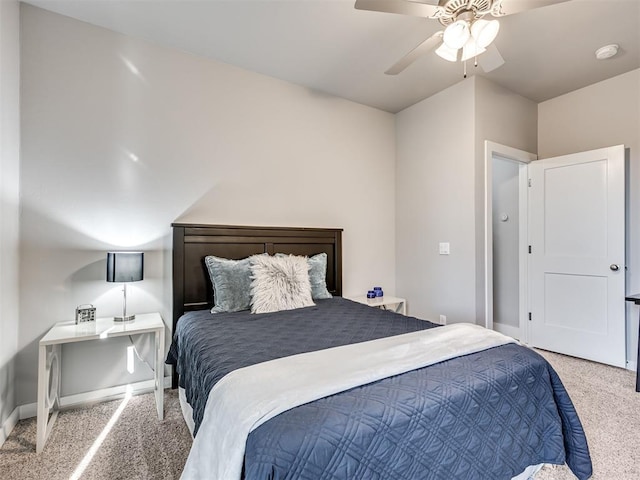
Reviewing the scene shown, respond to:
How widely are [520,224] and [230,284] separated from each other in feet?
10.7

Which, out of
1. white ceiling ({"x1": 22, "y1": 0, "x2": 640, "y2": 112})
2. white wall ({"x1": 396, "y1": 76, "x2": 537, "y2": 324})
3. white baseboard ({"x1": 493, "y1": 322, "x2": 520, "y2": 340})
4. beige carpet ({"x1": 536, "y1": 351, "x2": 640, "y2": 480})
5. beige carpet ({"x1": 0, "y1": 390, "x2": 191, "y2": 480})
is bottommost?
beige carpet ({"x1": 0, "y1": 390, "x2": 191, "y2": 480})

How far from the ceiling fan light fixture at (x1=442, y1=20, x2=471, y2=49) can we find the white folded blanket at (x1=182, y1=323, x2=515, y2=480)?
1.60 m

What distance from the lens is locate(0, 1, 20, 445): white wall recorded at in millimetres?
1863

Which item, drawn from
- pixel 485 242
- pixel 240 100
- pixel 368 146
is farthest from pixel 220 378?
pixel 368 146

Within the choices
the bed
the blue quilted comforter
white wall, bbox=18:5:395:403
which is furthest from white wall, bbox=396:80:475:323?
the blue quilted comforter

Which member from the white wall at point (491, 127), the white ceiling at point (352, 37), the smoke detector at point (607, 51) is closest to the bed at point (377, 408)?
the white wall at point (491, 127)

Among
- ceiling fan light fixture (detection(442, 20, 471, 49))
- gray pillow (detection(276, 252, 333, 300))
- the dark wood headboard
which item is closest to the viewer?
ceiling fan light fixture (detection(442, 20, 471, 49))

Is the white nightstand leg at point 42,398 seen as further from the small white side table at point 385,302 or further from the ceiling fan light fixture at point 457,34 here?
the ceiling fan light fixture at point 457,34

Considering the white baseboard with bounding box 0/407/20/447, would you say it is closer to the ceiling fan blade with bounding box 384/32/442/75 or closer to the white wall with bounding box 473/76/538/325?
the ceiling fan blade with bounding box 384/32/442/75

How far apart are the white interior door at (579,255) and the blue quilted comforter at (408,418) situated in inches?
85.0

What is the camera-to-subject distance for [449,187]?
3.20 meters

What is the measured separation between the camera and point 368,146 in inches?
145

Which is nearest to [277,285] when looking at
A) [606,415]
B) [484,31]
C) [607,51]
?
[484,31]

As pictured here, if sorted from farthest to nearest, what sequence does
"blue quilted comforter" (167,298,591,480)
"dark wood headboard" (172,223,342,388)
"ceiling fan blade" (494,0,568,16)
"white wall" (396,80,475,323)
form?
"white wall" (396,80,475,323) < "dark wood headboard" (172,223,342,388) < "ceiling fan blade" (494,0,568,16) < "blue quilted comforter" (167,298,591,480)
